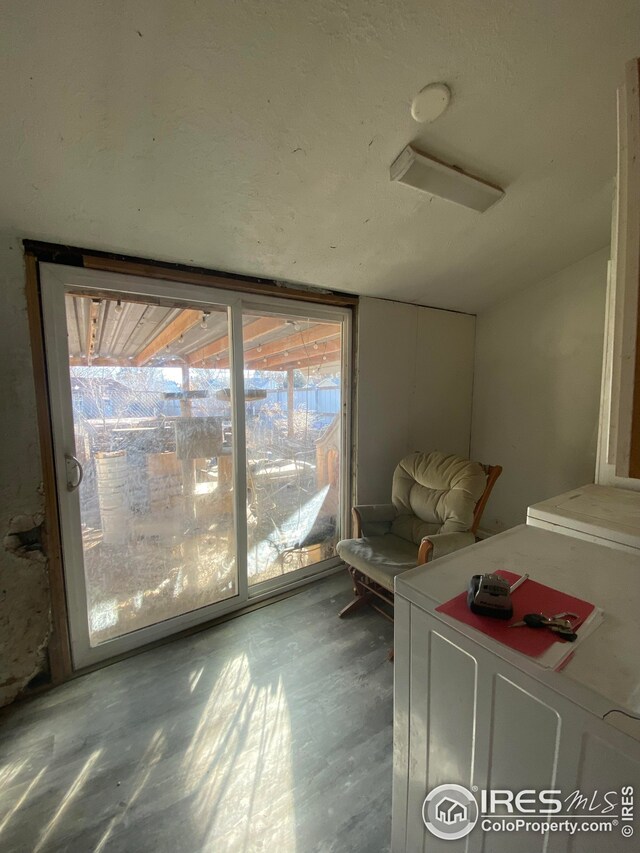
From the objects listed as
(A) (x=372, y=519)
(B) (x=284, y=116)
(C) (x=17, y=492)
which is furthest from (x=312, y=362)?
(C) (x=17, y=492)

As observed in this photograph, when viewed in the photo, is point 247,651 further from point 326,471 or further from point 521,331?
point 521,331

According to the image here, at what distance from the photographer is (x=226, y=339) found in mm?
1990

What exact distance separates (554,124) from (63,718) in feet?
Answer: 10.2

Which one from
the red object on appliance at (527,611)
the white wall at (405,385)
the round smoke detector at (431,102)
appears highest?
the round smoke detector at (431,102)

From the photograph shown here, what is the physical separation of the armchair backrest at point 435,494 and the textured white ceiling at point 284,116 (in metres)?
1.38

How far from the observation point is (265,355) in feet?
7.07

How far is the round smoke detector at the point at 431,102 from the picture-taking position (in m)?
1.02

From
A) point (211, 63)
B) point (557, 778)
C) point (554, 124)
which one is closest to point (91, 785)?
point (557, 778)

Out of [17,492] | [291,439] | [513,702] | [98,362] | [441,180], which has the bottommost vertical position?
[513,702]

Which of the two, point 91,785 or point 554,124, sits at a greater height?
point 554,124

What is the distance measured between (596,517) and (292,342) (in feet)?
6.09

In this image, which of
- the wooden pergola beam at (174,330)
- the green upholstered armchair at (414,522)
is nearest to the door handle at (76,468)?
the wooden pergola beam at (174,330)
